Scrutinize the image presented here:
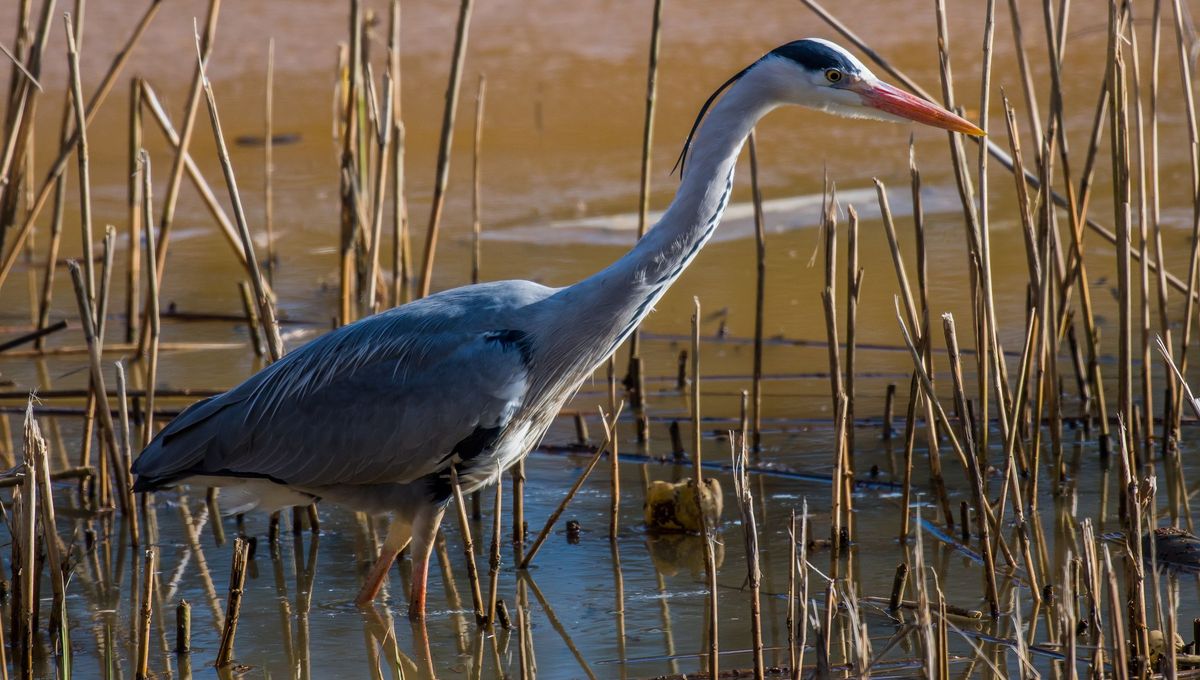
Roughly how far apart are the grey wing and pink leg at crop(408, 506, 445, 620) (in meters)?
0.12

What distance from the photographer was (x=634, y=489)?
504cm

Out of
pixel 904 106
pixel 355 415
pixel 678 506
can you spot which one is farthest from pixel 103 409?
pixel 904 106

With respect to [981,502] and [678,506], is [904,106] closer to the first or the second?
[981,502]

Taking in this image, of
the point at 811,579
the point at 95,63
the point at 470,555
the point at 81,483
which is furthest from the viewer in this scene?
the point at 95,63

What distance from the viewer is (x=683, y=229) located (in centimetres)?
391

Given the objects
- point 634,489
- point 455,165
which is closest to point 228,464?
point 634,489

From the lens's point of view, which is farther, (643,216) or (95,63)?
(95,63)

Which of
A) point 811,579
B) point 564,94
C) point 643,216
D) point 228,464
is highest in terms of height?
point 564,94

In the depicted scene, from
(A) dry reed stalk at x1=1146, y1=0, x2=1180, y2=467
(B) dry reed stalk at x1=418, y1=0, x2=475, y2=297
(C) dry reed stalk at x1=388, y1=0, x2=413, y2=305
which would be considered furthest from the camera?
(C) dry reed stalk at x1=388, y1=0, x2=413, y2=305

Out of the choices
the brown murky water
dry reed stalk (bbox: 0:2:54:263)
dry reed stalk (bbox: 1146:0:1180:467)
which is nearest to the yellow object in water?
the brown murky water

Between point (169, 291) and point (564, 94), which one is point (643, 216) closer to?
point (169, 291)

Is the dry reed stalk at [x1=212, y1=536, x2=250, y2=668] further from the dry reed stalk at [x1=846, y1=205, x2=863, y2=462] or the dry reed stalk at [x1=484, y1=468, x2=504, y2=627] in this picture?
the dry reed stalk at [x1=846, y1=205, x2=863, y2=462]

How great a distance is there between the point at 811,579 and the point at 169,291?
16.6ft

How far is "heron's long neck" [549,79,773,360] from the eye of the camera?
3.86 m
